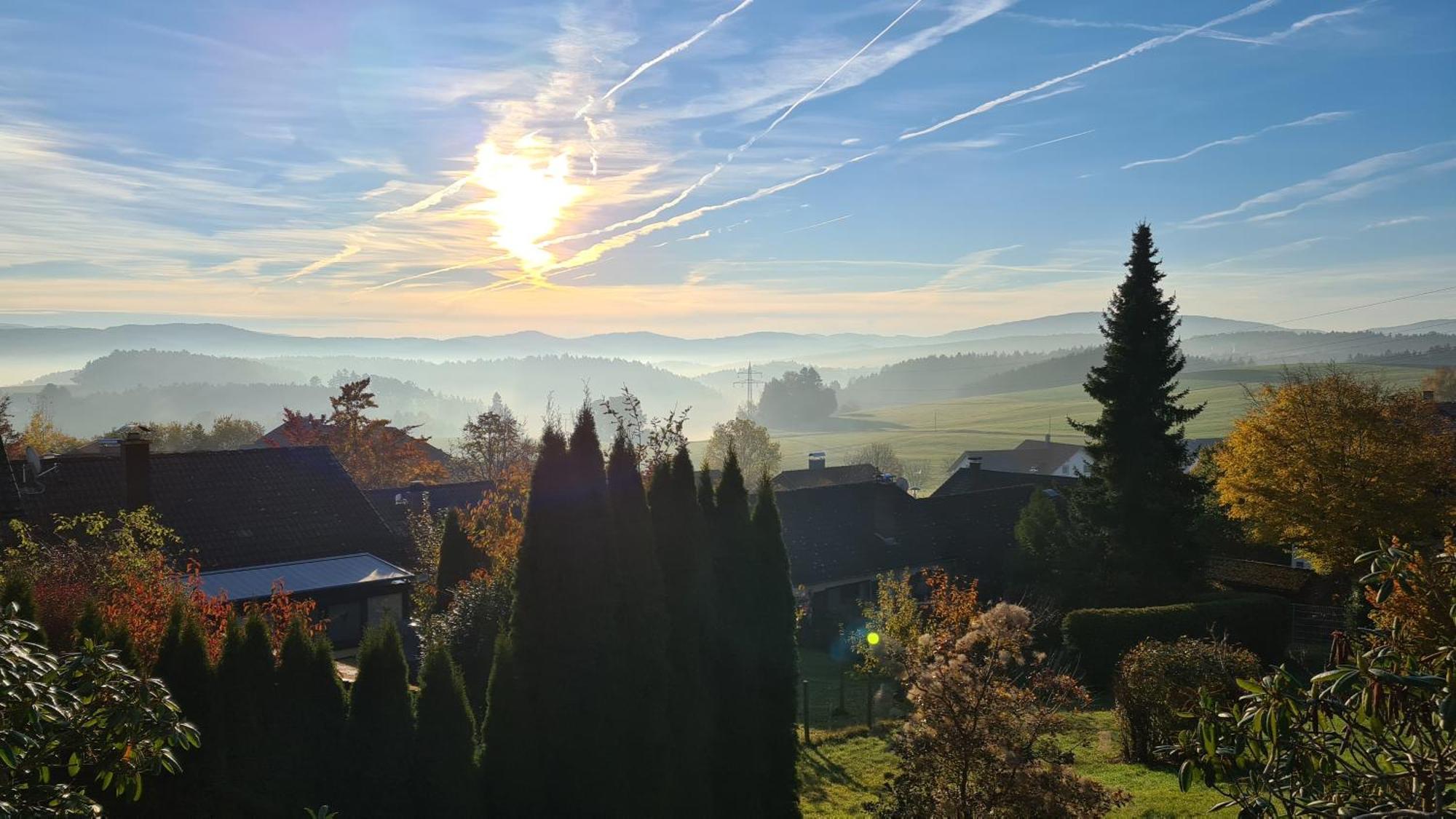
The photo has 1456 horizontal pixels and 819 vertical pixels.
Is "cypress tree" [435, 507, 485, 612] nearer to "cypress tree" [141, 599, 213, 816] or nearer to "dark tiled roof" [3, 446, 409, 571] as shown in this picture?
"dark tiled roof" [3, 446, 409, 571]

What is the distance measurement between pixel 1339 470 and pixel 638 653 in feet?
91.0

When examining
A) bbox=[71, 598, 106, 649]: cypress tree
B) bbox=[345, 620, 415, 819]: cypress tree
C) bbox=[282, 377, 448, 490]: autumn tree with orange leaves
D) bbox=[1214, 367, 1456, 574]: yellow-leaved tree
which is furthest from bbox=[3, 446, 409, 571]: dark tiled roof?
bbox=[1214, 367, 1456, 574]: yellow-leaved tree

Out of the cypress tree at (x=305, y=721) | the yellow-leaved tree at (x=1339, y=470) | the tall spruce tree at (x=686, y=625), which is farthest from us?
the yellow-leaved tree at (x=1339, y=470)

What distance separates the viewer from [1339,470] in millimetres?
28328

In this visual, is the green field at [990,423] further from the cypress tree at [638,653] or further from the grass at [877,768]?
the cypress tree at [638,653]

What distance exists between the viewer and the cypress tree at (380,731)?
34.9 feet

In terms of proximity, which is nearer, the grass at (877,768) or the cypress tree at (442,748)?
the cypress tree at (442,748)

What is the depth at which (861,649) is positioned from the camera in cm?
2844

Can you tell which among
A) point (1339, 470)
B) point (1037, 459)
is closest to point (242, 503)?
point (1339, 470)

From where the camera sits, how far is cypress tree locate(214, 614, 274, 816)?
10.0m

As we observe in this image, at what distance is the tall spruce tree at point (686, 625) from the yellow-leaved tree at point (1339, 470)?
23.4 m

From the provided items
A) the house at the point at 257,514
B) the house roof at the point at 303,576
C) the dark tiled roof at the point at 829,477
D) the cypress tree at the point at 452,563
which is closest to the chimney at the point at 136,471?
the house at the point at 257,514

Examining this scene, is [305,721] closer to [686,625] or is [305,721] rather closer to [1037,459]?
[686,625]

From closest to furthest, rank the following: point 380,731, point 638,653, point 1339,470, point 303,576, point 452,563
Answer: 1. point 380,731
2. point 638,653
3. point 452,563
4. point 303,576
5. point 1339,470
